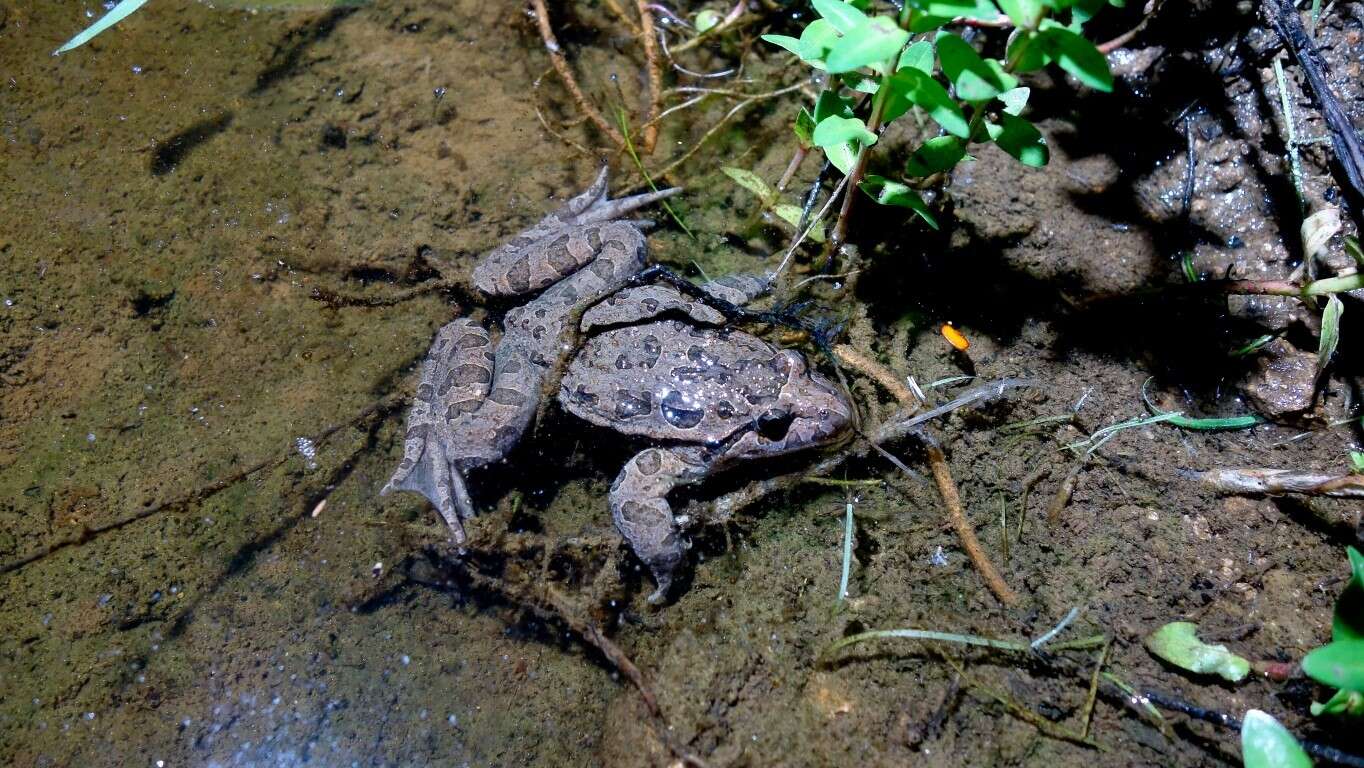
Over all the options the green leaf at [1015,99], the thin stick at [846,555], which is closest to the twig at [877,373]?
the thin stick at [846,555]

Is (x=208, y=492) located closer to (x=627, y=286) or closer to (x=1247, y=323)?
(x=627, y=286)

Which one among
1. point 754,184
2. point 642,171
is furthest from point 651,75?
point 754,184

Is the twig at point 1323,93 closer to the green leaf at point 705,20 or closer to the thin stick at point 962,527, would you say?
the thin stick at point 962,527

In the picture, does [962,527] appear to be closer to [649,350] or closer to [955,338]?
[955,338]

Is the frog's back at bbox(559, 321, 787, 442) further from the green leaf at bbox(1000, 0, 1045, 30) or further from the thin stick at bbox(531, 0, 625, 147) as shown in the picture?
the green leaf at bbox(1000, 0, 1045, 30)

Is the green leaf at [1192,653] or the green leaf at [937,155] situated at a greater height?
the green leaf at [937,155]

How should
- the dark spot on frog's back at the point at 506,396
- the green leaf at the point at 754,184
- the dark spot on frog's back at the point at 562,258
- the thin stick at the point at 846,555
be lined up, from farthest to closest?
the green leaf at the point at 754,184 → the dark spot on frog's back at the point at 562,258 → the dark spot on frog's back at the point at 506,396 → the thin stick at the point at 846,555

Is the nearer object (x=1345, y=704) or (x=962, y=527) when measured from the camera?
(x=1345, y=704)
